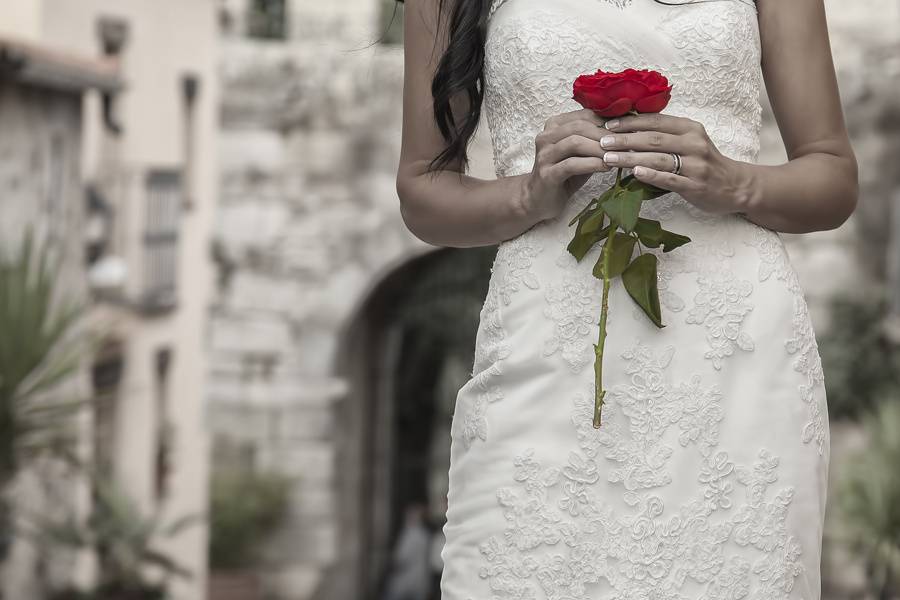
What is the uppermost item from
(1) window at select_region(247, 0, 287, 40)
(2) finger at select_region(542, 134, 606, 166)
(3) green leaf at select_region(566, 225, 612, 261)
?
(1) window at select_region(247, 0, 287, 40)

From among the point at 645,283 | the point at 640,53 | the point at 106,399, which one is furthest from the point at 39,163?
the point at 645,283

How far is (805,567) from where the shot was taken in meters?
2.00

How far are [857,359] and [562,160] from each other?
11171 millimetres

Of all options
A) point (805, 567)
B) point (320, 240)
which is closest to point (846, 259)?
point (320, 240)

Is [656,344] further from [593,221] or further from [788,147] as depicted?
[788,147]

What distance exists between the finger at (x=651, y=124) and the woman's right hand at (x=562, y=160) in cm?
2

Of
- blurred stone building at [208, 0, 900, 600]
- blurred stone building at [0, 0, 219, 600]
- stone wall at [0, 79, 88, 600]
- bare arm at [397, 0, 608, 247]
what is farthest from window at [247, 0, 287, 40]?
bare arm at [397, 0, 608, 247]

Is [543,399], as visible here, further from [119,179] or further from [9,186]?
[119,179]

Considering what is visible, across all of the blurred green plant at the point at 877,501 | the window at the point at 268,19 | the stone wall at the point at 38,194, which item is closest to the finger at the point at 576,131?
the stone wall at the point at 38,194

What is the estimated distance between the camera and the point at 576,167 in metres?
1.85

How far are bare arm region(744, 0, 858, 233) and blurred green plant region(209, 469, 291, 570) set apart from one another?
11600 millimetres

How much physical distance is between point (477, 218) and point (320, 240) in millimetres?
11848

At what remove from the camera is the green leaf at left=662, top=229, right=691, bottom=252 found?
74.5 inches

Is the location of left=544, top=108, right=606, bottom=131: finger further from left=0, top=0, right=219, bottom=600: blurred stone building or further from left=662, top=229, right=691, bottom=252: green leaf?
left=0, top=0, right=219, bottom=600: blurred stone building
